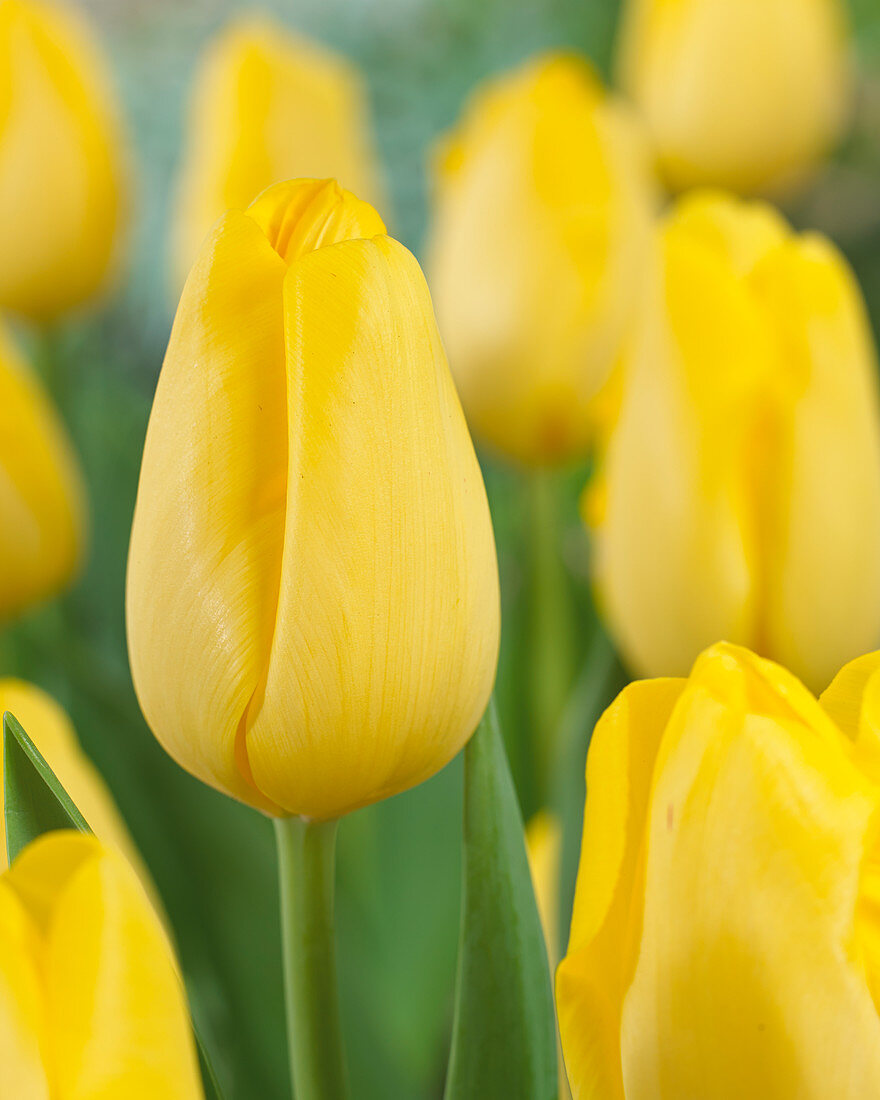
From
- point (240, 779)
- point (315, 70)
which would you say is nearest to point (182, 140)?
→ point (315, 70)

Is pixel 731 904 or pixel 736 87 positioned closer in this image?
pixel 731 904

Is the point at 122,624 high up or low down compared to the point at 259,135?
down

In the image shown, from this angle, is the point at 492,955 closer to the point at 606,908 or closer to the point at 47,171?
the point at 606,908

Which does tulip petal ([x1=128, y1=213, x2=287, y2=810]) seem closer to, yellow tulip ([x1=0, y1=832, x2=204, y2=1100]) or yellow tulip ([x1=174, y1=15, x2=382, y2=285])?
yellow tulip ([x1=0, y1=832, x2=204, y2=1100])

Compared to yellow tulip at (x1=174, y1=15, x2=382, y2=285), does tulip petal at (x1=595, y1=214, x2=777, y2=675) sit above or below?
below

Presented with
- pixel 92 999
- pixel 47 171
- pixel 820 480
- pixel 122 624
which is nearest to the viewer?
pixel 92 999

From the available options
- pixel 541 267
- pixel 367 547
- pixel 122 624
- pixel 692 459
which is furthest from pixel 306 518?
pixel 122 624

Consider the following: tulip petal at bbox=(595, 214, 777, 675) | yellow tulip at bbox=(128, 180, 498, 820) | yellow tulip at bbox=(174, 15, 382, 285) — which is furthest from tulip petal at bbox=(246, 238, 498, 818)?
yellow tulip at bbox=(174, 15, 382, 285)

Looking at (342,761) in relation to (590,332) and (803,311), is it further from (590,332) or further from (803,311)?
(590,332)
